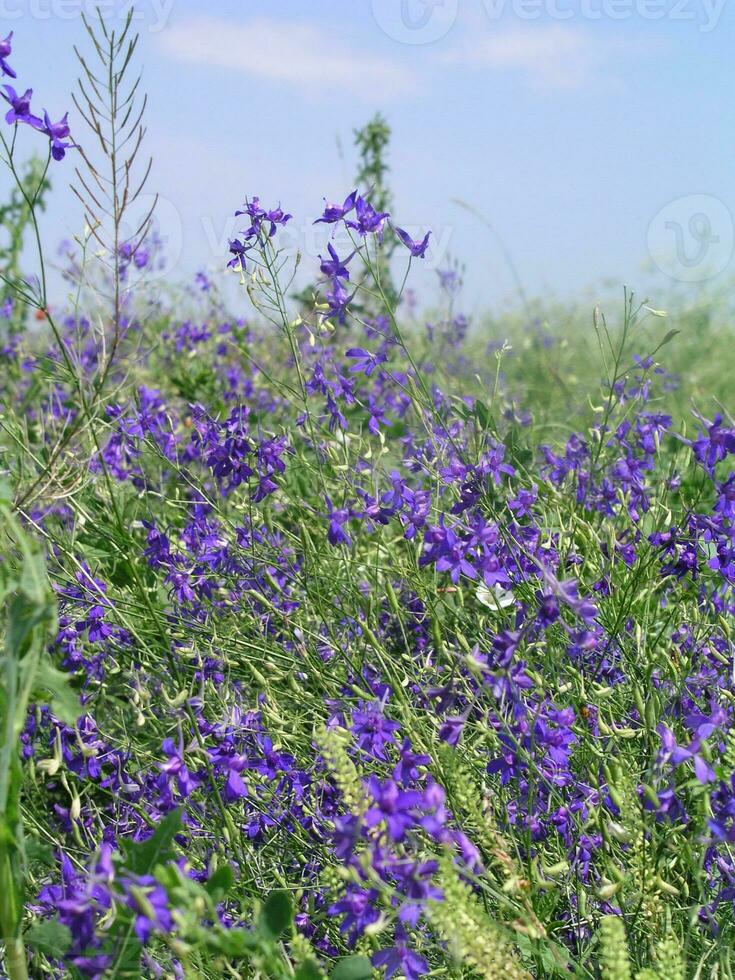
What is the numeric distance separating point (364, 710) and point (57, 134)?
3.94ft

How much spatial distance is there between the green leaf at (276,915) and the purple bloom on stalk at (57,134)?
4.67ft

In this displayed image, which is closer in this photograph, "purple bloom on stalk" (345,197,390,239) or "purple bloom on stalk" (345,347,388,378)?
"purple bloom on stalk" (345,197,390,239)

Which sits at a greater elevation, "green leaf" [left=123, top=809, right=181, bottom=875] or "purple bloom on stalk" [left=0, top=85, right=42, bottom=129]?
"purple bloom on stalk" [left=0, top=85, right=42, bottom=129]

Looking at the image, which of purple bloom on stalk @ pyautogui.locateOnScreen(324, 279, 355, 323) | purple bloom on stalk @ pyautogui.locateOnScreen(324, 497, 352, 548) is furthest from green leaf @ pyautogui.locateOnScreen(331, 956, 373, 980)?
purple bloom on stalk @ pyautogui.locateOnScreen(324, 279, 355, 323)

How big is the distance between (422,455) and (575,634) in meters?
0.64

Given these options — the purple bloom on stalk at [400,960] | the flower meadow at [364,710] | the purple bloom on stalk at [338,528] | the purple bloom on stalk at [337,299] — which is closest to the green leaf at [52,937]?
the flower meadow at [364,710]

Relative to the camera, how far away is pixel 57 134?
203 cm

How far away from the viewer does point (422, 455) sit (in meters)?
2.05

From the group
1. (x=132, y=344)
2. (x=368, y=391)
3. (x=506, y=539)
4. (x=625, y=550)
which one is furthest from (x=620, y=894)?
(x=132, y=344)

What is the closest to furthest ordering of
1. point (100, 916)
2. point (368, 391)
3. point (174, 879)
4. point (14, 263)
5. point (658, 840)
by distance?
point (174, 879) < point (658, 840) < point (100, 916) < point (368, 391) < point (14, 263)

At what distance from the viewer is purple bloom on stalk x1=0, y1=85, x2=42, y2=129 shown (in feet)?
6.41

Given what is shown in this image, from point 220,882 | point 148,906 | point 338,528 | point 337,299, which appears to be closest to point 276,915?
point 220,882

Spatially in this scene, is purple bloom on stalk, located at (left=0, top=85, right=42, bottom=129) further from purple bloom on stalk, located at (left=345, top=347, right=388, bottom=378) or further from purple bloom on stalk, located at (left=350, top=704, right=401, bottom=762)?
purple bloom on stalk, located at (left=350, top=704, right=401, bottom=762)

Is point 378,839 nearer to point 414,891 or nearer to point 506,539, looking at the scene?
point 414,891
